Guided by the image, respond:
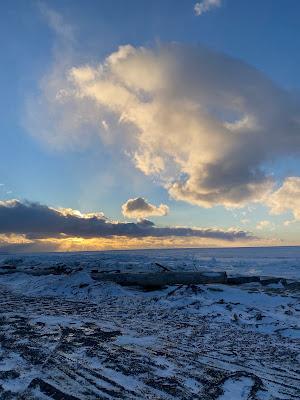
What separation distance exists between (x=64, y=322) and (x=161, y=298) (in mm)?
5142

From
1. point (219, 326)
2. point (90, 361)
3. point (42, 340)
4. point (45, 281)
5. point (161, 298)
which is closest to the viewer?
point (90, 361)

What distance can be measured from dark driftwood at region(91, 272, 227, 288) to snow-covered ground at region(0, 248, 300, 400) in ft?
10.1

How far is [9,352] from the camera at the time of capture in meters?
7.36

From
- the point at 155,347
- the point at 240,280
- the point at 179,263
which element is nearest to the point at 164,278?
the point at 240,280

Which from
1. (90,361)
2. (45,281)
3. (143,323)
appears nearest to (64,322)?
(143,323)

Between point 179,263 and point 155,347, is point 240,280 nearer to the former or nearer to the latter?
point 155,347

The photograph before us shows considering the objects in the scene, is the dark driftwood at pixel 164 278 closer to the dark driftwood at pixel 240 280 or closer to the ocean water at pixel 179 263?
the dark driftwood at pixel 240 280

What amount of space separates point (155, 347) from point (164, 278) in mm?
10518

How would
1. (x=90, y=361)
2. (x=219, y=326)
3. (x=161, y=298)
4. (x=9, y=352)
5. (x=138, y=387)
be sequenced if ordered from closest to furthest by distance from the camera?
(x=138, y=387)
(x=90, y=361)
(x=9, y=352)
(x=219, y=326)
(x=161, y=298)

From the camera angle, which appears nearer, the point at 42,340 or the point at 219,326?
the point at 42,340

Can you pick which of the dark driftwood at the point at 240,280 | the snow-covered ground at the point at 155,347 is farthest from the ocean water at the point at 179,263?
the snow-covered ground at the point at 155,347

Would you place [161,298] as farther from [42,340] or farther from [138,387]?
[138,387]

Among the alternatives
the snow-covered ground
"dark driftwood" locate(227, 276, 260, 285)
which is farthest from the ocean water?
the snow-covered ground

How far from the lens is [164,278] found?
60.2 feet
